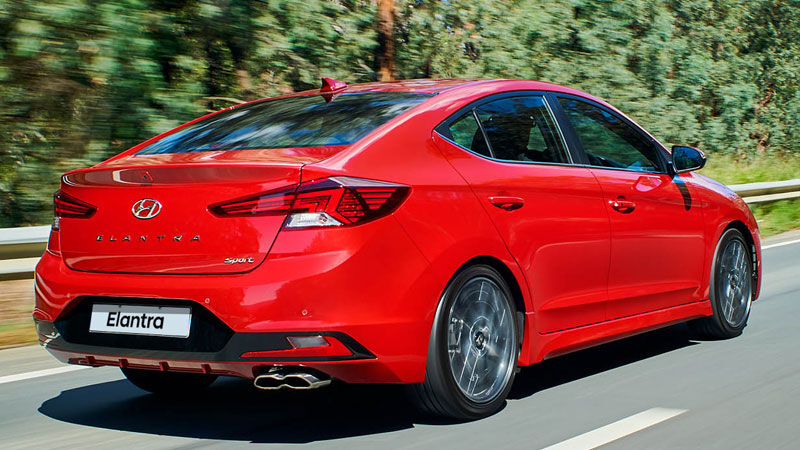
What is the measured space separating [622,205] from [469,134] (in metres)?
1.22

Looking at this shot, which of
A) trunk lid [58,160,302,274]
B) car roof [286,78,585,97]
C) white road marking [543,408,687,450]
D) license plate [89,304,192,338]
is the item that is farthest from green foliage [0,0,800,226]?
white road marking [543,408,687,450]

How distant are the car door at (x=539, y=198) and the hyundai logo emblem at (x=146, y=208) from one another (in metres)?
1.22

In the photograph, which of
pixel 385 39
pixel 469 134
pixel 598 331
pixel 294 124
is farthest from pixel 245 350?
pixel 385 39

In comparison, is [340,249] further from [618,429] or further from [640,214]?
[640,214]

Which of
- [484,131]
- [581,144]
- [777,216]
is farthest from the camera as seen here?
[777,216]

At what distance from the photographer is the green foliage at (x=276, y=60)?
26.9 feet

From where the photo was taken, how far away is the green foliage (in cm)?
820

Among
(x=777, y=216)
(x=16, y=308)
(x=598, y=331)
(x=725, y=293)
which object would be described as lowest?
(x=777, y=216)

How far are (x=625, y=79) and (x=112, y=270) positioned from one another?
50.3ft

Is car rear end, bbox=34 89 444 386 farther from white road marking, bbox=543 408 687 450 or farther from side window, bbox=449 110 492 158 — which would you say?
white road marking, bbox=543 408 687 450

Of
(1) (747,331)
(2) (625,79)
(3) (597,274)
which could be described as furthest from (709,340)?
(2) (625,79)

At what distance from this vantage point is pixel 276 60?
36.2ft

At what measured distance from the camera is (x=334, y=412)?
15.5ft

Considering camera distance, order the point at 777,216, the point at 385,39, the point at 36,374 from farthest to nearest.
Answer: the point at 777,216
the point at 385,39
the point at 36,374
